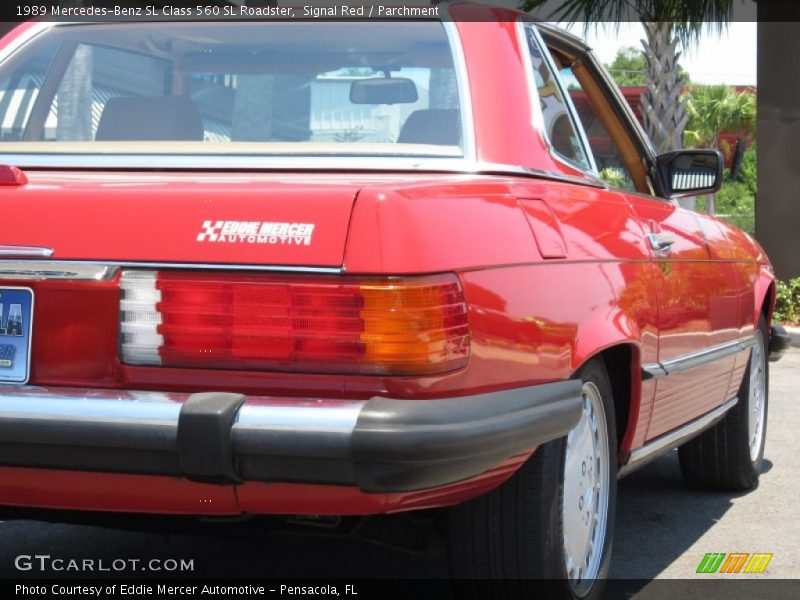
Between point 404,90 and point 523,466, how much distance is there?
1075 millimetres

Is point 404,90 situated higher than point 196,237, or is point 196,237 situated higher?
point 404,90

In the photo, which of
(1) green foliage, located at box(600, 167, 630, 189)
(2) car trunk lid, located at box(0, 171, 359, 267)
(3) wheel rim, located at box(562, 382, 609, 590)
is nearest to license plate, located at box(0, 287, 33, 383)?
(2) car trunk lid, located at box(0, 171, 359, 267)

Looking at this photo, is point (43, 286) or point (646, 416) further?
point (646, 416)

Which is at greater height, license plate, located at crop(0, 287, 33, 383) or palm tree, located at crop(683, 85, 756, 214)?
license plate, located at crop(0, 287, 33, 383)

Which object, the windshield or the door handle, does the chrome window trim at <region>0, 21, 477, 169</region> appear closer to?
the windshield

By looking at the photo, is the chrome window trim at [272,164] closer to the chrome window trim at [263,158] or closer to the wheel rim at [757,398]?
the chrome window trim at [263,158]

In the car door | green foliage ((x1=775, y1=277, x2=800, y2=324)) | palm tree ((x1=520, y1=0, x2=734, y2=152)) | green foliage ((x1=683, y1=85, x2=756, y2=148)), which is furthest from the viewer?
green foliage ((x1=683, y1=85, x2=756, y2=148))

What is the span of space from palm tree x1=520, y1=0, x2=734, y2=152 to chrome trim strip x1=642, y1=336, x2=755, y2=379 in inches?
389

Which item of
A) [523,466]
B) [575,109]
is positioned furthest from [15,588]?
[575,109]

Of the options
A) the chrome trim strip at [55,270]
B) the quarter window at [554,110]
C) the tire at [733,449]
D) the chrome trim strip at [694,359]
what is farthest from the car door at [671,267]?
the chrome trim strip at [55,270]

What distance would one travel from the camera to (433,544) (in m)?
3.27

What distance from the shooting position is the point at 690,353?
13.6ft

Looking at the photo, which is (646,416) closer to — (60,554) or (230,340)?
(230,340)

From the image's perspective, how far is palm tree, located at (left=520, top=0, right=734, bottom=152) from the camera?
47.1 feet
